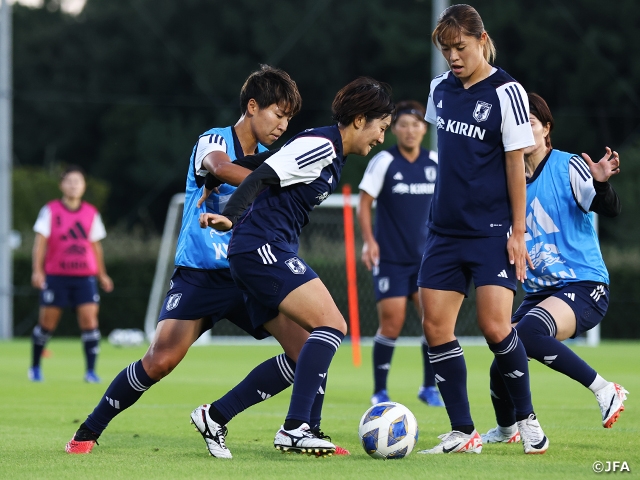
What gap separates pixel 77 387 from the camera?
9.27 metres

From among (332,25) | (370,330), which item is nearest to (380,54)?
(332,25)

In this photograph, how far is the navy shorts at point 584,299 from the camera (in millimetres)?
5469

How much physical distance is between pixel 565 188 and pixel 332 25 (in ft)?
96.5

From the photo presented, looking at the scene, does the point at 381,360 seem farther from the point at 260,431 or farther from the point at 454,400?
the point at 454,400

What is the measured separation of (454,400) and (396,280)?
3.04 metres

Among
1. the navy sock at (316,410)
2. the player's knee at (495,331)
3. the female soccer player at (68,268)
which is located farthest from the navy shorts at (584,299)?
the female soccer player at (68,268)

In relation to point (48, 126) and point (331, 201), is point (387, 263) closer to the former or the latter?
point (331, 201)

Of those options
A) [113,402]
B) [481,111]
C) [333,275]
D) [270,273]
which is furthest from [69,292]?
[333,275]

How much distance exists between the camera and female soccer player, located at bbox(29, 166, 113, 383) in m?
10.0

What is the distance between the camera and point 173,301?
508 cm

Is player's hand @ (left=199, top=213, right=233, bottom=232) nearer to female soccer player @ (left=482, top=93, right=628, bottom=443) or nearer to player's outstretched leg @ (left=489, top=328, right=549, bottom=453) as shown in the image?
player's outstretched leg @ (left=489, top=328, right=549, bottom=453)

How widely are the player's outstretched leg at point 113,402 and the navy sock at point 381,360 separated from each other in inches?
123

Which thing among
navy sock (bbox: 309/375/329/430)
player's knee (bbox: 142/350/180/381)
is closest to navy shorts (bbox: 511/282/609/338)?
navy sock (bbox: 309/375/329/430)

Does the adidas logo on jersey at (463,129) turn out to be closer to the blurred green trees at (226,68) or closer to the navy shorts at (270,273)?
the navy shorts at (270,273)
